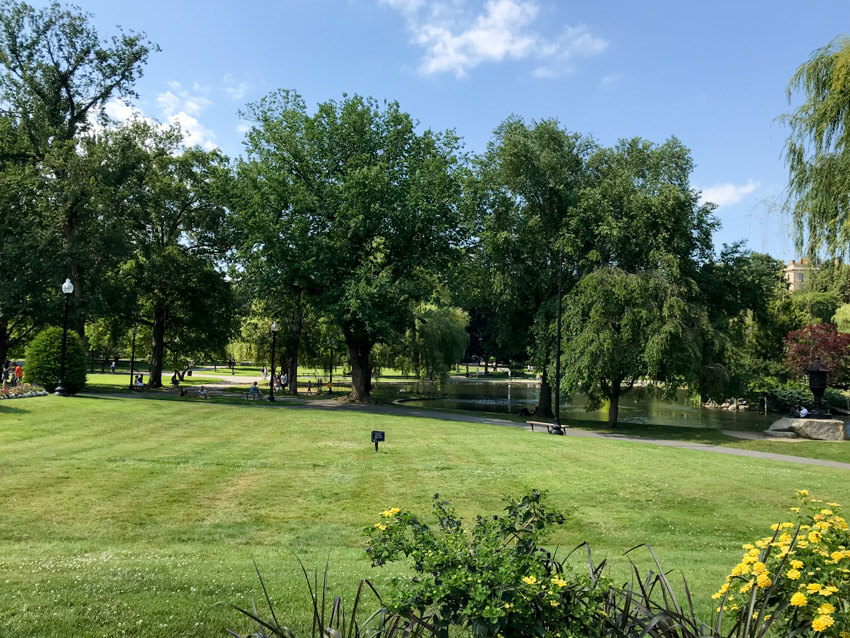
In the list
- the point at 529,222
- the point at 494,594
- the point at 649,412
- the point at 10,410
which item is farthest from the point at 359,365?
the point at 494,594

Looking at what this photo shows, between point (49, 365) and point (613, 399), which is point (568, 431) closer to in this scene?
point (613, 399)

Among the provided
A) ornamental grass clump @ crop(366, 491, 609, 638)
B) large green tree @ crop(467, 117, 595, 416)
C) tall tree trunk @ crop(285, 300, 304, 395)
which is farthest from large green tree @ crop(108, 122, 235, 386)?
ornamental grass clump @ crop(366, 491, 609, 638)

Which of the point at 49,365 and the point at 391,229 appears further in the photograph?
the point at 391,229

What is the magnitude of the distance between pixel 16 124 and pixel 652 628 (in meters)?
40.6

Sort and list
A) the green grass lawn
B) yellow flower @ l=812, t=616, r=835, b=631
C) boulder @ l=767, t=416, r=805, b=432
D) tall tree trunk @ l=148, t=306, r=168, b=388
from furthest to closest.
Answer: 1. tall tree trunk @ l=148, t=306, r=168, b=388
2. boulder @ l=767, t=416, r=805, b=432
3. the green grass lawn
4. yellow flower @ l=812, t=616, r=835, b=631

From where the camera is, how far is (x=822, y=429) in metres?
22.7

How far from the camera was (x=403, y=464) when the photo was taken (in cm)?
1237

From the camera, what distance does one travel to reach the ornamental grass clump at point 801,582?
2.91 meters

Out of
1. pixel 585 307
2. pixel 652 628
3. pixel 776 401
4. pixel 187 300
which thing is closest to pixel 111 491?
pixel 652 628

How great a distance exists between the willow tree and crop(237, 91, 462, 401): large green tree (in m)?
17.4

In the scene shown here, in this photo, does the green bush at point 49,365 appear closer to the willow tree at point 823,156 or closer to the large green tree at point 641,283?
the large green tree at point 641,283

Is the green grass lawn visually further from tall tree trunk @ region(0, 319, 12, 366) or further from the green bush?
tall tree trunk @ region(0, 319, 12, 366)

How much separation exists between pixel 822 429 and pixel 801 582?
78.0 feet

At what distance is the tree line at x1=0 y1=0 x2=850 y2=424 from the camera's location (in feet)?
86.7
